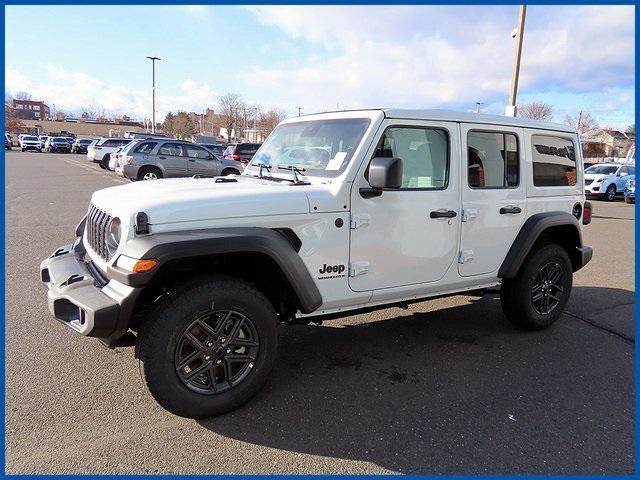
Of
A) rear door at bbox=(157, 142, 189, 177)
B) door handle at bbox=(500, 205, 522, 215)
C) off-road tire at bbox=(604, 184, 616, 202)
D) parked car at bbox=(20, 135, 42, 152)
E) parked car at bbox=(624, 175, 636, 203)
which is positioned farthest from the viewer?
parked car at bbox=(20, 135, 42, 152)

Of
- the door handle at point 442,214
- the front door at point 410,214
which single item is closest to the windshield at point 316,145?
the front door at point 410,214

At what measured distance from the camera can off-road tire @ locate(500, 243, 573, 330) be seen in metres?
4.45

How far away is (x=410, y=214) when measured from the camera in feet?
11.8

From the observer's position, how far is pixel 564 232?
4754 mm

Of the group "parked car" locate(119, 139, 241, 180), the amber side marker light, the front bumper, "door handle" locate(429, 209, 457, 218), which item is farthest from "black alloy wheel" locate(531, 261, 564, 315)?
"parked car" locate(119, 139, 241, 180)

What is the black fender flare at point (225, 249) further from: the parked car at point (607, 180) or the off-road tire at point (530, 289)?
the parked car at point (607, 180)

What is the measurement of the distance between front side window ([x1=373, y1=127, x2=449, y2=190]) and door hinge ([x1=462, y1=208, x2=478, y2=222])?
0.96ft

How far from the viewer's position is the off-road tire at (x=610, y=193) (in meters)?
19.5

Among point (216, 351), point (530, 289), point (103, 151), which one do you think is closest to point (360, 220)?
point (216, 351)

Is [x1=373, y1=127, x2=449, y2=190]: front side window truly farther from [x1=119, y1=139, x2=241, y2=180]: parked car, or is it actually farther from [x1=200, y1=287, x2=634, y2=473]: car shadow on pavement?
[x1=119, y1=139, x2=241, y2=180]: parked car

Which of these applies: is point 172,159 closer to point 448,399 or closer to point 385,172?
point 385,172

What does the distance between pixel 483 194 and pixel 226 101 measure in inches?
3445

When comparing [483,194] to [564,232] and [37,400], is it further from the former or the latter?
[37,400]

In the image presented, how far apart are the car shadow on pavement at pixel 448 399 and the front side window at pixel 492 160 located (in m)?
1.49
